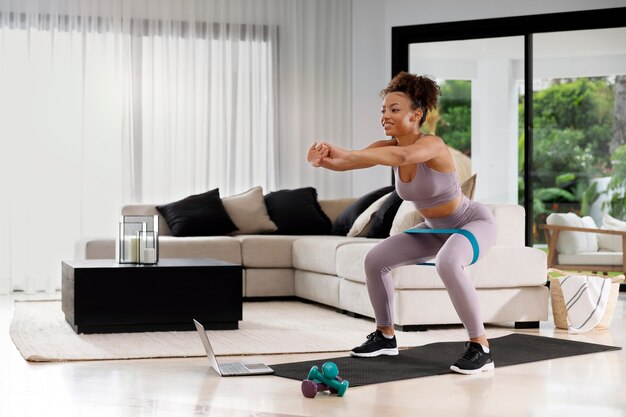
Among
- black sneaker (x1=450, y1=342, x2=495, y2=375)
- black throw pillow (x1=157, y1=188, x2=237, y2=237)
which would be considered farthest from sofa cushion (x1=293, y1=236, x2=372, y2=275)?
black sneaker (x1=450, y1=342, x2=495, y2=375)

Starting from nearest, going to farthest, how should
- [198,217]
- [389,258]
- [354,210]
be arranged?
[389,258] → [354,210] → [198,217]

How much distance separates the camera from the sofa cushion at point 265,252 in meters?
6.76

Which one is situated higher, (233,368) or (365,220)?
(365,220)

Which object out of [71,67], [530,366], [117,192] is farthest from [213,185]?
[530,366]

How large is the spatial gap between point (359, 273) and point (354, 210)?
5.45ft

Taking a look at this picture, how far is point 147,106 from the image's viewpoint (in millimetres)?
8188

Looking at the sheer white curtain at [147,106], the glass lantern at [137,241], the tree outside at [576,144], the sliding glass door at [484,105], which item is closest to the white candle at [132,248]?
the glass lantern at [137,241]

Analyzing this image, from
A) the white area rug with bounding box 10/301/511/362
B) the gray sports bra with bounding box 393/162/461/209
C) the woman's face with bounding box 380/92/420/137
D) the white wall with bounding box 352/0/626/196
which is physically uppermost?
the white wall with bounding box 352/0/626/196

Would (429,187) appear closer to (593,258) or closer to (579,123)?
(593,258)

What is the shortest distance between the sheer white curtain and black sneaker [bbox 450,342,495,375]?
4.78 m

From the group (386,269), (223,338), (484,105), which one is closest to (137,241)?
(223,338)

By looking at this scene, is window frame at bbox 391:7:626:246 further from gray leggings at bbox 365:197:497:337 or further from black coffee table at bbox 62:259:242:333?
gray leggings at bbox 365:197:497:337

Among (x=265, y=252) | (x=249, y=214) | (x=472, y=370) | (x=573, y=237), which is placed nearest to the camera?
(x=472, y=370)

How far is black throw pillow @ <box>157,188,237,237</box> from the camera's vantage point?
7.14 meters
